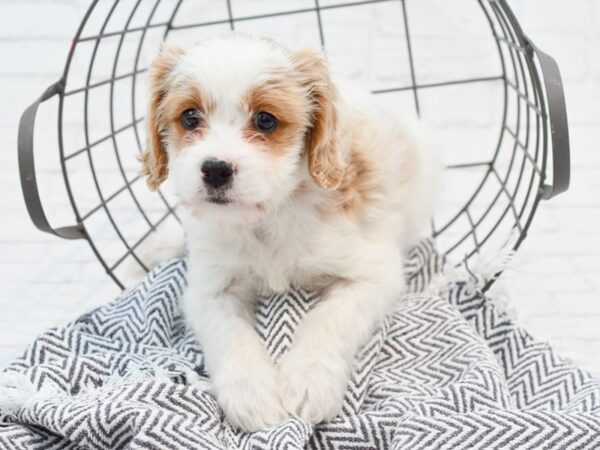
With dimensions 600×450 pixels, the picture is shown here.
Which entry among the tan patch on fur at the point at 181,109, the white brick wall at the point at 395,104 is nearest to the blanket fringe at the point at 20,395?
the tan patch on fur at the point at 181,109

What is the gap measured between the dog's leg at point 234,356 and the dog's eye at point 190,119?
50 cm

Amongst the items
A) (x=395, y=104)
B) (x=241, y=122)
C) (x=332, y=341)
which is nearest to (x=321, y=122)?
(x=241, y=122)

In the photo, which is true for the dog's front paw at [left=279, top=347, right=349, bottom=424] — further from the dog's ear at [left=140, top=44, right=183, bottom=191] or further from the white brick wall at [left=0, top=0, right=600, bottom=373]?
the white brick wall at [left=0, top=0, right=600, bottom=373]

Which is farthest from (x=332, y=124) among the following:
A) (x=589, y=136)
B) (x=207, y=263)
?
(x=589, y=136)

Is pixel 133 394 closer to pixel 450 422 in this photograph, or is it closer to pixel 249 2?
pixel 450 422

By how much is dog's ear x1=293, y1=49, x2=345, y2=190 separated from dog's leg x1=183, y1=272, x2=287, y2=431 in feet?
1.55

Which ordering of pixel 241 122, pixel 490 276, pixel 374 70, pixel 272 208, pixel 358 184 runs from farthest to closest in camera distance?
pixel 374 70
pixel 490 276
pixel 358 184
pixel 272 208
pixel 241 122

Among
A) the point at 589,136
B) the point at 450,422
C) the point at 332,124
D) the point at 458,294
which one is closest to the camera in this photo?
the point at 450,422

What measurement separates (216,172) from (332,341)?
565 mm

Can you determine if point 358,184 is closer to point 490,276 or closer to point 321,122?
point 321,122

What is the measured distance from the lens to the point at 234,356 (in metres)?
2.09

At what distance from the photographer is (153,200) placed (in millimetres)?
3553

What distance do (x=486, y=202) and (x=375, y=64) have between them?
2.61ft

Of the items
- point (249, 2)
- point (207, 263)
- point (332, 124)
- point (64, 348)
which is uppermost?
point (249, 2)
